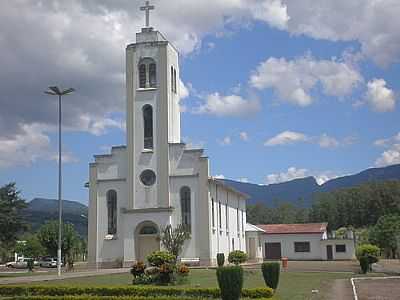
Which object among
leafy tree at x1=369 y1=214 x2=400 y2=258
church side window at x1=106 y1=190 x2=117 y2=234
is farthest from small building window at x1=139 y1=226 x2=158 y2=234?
leafy tree at x1=369 y1=214 x2=400 y2=258

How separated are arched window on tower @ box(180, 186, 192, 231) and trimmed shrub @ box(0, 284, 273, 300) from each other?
2659 centimetres

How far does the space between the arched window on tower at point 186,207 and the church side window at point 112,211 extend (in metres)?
6.31

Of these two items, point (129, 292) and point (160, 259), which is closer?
point (129, 292)

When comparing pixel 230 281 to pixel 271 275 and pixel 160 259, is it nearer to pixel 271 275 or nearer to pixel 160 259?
pixel 271 275

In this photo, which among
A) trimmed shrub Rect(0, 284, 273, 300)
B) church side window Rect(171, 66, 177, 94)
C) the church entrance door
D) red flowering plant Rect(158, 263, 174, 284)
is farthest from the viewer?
church side window Rect(171, 66, 177, 94)

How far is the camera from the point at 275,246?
74.1 meters

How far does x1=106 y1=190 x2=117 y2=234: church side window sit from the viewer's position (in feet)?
169

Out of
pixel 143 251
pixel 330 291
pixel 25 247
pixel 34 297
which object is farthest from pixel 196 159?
pixel 25 247

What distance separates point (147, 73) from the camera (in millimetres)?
53062

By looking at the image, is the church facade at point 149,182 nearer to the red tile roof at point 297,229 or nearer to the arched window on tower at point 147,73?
the arched window on tower at point 147,73

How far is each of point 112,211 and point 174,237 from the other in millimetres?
9652

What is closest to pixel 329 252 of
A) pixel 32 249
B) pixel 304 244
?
pixel 304 244

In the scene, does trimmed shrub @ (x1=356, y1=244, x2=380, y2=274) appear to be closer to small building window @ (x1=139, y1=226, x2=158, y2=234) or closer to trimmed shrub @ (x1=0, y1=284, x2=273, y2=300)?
trimmed shrub @ (x1=0, y1=284, x2=273, y2=300)

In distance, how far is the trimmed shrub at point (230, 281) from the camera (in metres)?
18.7
